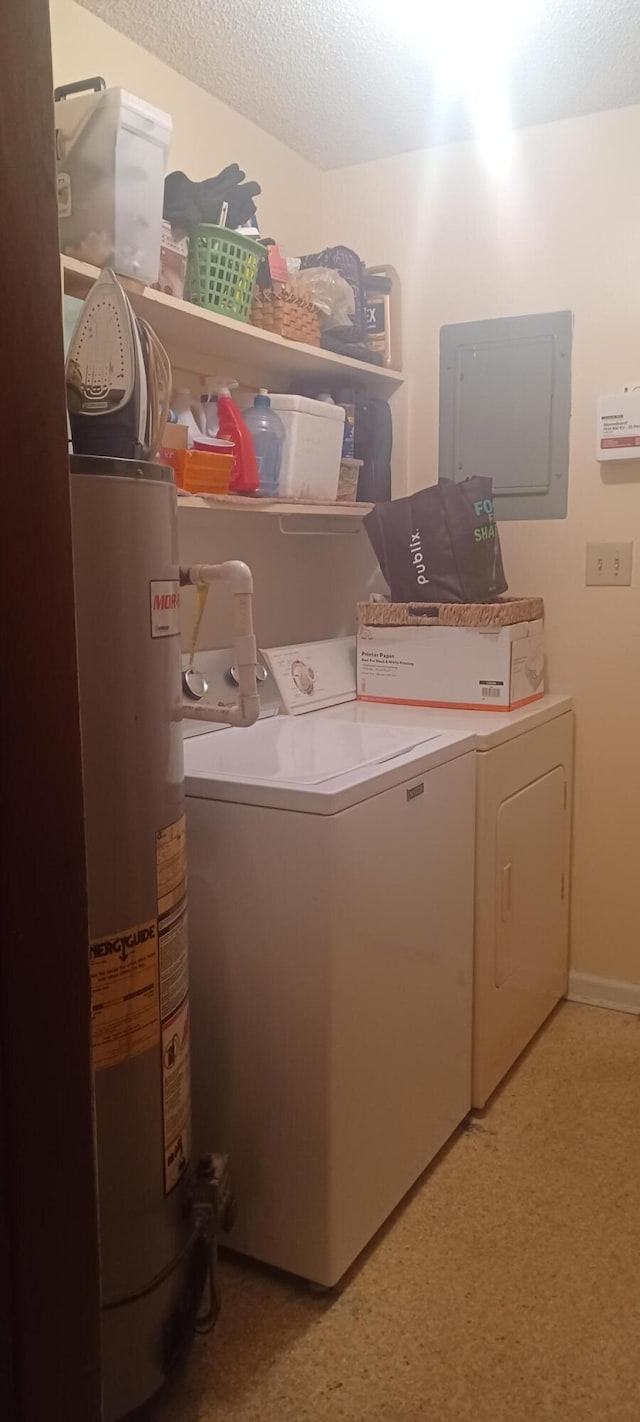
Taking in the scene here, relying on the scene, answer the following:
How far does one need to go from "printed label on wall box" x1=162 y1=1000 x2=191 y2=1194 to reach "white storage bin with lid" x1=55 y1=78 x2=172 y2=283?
1242 mm

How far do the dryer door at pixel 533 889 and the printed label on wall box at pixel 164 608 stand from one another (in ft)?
3.50

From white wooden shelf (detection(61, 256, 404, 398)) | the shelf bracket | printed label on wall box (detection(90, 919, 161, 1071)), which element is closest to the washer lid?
printed label on wall box (detection(90, 919, 161, 1071))

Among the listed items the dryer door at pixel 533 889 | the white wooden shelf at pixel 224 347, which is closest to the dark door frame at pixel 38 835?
the white wooden shelf at pixel 224 347

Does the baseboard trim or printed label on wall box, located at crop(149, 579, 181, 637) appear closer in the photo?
printed label on wall box, located at crop(149, 579, 181, 637)

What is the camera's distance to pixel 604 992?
2695 millimetres

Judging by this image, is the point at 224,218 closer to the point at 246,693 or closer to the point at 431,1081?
the point at 246,693

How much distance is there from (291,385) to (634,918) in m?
1.70

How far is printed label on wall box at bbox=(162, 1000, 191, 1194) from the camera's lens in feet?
4.51

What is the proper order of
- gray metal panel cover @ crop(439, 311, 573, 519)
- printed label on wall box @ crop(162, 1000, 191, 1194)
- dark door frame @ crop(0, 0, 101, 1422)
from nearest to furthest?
dark door frame @ crop(0, 0, 101, 1422) < printed label on wall box @ crop(162, 1000, 191, 1194) < gray metal panel cover @ crop(439, 311, 573, 519)

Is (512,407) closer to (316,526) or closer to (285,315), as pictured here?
(316,526)

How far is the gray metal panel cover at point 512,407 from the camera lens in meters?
2.60

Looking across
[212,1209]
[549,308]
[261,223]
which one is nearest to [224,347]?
[261,223]

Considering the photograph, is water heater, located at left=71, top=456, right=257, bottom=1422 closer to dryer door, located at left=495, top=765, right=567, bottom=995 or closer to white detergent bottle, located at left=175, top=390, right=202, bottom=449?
white detergent bottle, located at left=175, top=390, right=202, bottom=449

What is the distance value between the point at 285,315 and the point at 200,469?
1.60 feet
